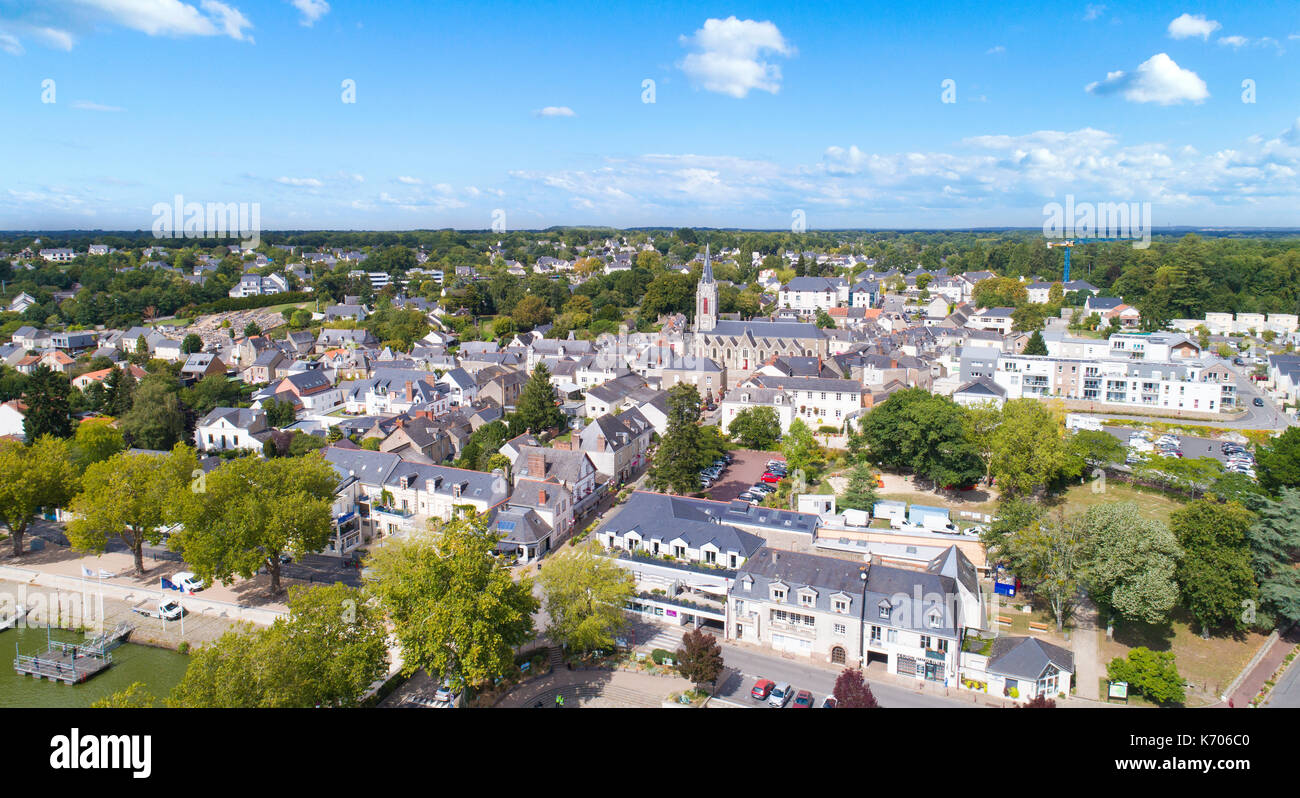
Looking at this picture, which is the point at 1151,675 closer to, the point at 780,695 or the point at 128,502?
the point at 780,695

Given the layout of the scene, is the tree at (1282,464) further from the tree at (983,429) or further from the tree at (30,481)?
the tree at (30,481)

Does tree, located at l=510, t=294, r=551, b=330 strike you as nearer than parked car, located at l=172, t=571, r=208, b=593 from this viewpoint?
No

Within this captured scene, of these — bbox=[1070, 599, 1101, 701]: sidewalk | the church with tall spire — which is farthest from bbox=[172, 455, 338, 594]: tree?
the church with tall spire

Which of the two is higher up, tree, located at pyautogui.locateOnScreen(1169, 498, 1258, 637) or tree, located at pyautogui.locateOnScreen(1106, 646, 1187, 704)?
tree, located at pyautogui.locateOnScreen(1169, 498, 1258, 637)

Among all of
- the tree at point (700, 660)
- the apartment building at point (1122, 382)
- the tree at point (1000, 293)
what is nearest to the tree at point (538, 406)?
the tree at point (700, 660)

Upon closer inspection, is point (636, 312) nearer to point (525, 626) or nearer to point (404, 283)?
point (404, 283)

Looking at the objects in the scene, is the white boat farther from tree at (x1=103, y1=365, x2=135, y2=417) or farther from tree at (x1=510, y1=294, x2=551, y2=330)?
tree at (x1=510, y1=294, x2=551, y2=330)
